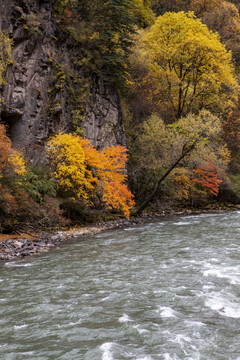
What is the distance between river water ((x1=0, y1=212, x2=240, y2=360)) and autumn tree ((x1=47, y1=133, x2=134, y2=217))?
19.7 ft

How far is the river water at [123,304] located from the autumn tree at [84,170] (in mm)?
5999

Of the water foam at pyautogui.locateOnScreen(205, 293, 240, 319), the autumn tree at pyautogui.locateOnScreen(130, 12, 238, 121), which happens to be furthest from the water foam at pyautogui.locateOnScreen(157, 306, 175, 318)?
the autumn tree at pyautogui.locateOnScreen(130, 12, 238, 121)

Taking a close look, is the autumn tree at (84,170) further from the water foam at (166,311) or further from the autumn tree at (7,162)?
the water foam at (166,311)

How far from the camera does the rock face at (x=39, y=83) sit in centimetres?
2069

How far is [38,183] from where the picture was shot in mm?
17922

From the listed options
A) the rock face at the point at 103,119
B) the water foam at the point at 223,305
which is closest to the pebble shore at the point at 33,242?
the water foam at the point at 223,305

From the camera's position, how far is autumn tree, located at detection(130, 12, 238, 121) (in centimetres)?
2950

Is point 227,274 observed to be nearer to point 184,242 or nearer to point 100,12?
point 184,242

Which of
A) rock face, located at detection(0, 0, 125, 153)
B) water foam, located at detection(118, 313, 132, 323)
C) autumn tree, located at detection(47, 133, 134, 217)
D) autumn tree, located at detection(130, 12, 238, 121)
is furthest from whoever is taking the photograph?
autumn tree, located at detection(130, 12, 238, 121)

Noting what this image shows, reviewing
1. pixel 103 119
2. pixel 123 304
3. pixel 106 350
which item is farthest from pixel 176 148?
pixel 106 350

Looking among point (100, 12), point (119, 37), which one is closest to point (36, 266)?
point (119, 37)

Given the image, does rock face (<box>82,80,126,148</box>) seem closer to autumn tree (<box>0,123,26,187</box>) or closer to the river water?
autumn tree (<box>0,123,26,187</box>)

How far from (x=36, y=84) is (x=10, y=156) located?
8494mm

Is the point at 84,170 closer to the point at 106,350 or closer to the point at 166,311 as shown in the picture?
the point at 166,311
